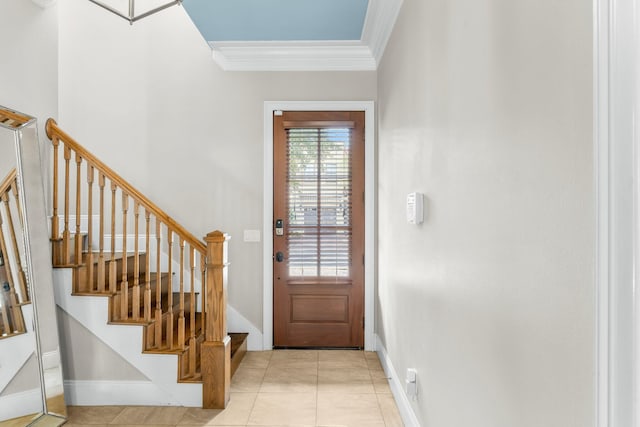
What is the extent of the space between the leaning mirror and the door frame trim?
175 centimetres

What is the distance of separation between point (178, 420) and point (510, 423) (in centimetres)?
215

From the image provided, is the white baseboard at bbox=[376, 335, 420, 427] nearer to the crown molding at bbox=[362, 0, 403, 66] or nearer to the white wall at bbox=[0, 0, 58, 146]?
the crown molding at bbox=[362, 0, 403, 66]

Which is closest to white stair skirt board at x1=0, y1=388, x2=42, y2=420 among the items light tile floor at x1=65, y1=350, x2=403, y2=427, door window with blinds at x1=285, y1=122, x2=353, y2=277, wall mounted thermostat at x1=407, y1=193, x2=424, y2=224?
light tile floor at x1=65, y1=350, x2=403, y2=427

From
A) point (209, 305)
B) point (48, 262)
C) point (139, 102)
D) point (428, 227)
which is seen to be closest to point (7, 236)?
point (48, 262)

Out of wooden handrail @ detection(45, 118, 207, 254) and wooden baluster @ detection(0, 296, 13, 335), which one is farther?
wooden handrail @ detection(45, 118, 207, 254)

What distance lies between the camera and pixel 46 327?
267 cm

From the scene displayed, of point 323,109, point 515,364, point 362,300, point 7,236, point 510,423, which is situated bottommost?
point 362,300

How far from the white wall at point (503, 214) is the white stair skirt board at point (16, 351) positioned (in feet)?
7.46

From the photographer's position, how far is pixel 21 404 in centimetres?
247

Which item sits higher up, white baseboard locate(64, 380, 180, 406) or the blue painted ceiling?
the blue painted ceiling

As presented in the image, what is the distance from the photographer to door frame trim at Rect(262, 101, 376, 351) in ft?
13.0

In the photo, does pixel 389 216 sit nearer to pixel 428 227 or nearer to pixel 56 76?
pixel 428 227

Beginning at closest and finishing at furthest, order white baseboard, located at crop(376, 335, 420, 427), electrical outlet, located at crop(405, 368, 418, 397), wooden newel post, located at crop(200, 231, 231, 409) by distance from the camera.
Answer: electrical outlet, located at crop(405, 368, 418, 397)
white baseboard, located at crop(376, 335, 420, 427)
wooden newel post, located at crop(200, 231, 231, 409)

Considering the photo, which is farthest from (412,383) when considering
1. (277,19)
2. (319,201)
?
(277,19)
